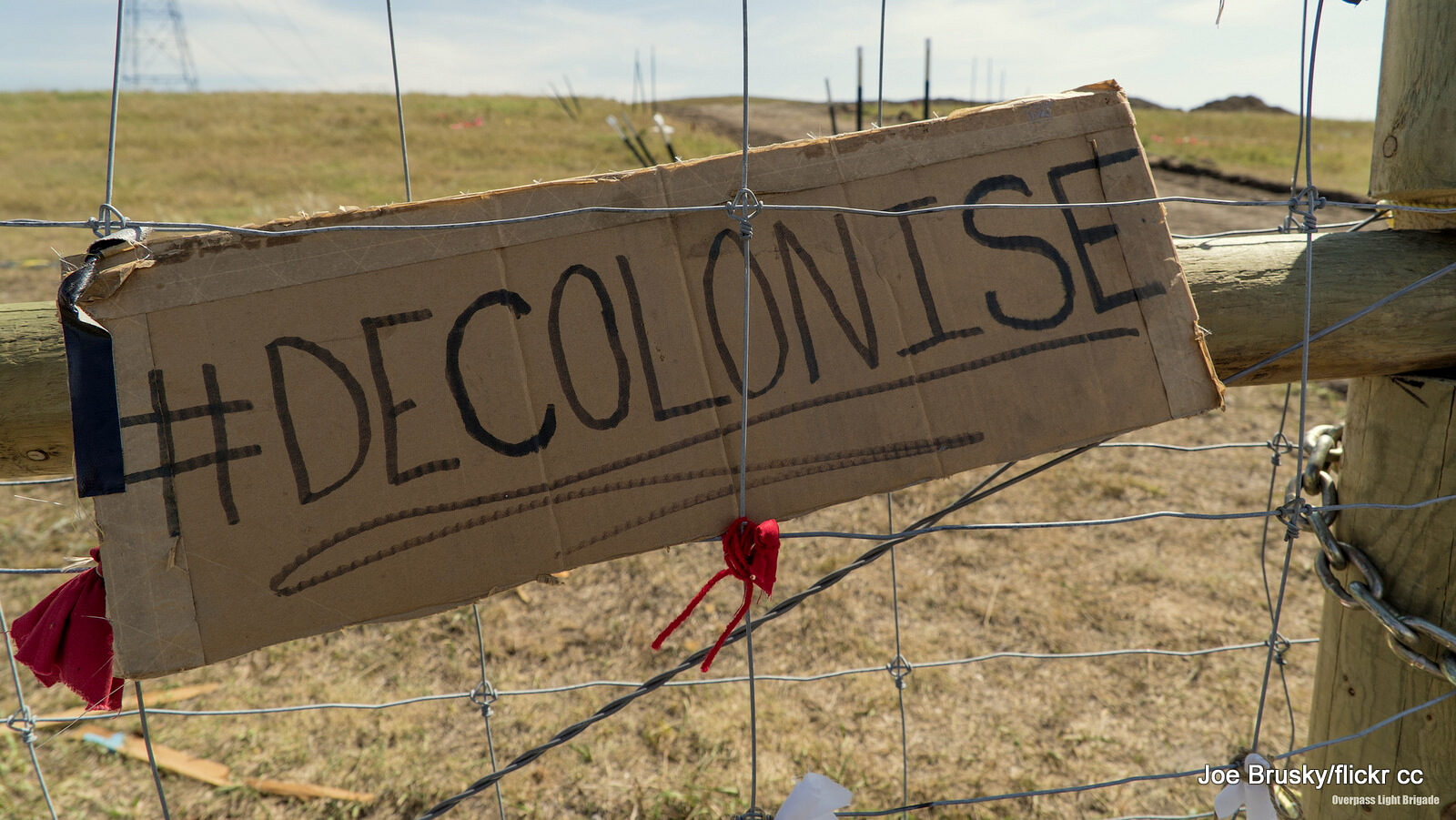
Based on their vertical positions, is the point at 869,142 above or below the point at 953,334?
above

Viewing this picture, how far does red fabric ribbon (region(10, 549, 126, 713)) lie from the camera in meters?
0.87

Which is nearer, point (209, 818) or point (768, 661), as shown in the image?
point (209, 818)

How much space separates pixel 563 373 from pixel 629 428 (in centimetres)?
9

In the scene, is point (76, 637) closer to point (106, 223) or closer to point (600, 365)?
point (106, 223)

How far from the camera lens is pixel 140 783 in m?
2.06

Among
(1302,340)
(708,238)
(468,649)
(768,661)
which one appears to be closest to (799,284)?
(708,238)

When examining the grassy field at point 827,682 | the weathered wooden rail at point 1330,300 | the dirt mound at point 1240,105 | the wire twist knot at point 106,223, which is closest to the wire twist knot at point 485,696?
the grassy field at point 827,682

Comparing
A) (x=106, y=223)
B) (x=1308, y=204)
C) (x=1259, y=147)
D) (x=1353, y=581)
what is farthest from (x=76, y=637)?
(x=1259, y=147)

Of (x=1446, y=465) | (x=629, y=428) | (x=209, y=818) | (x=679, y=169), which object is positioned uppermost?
(x=679, y=169)

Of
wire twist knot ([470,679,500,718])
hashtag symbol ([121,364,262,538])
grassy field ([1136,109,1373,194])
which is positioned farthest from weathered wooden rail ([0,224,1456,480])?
grassy field ([1136,109,1373,194])

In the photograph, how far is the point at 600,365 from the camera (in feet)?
2.97

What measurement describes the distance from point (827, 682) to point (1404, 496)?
161cm

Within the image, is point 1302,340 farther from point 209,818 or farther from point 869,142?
point 209,818

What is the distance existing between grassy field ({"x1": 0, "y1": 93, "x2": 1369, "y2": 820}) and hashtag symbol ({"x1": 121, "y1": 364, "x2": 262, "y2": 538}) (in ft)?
2.49
